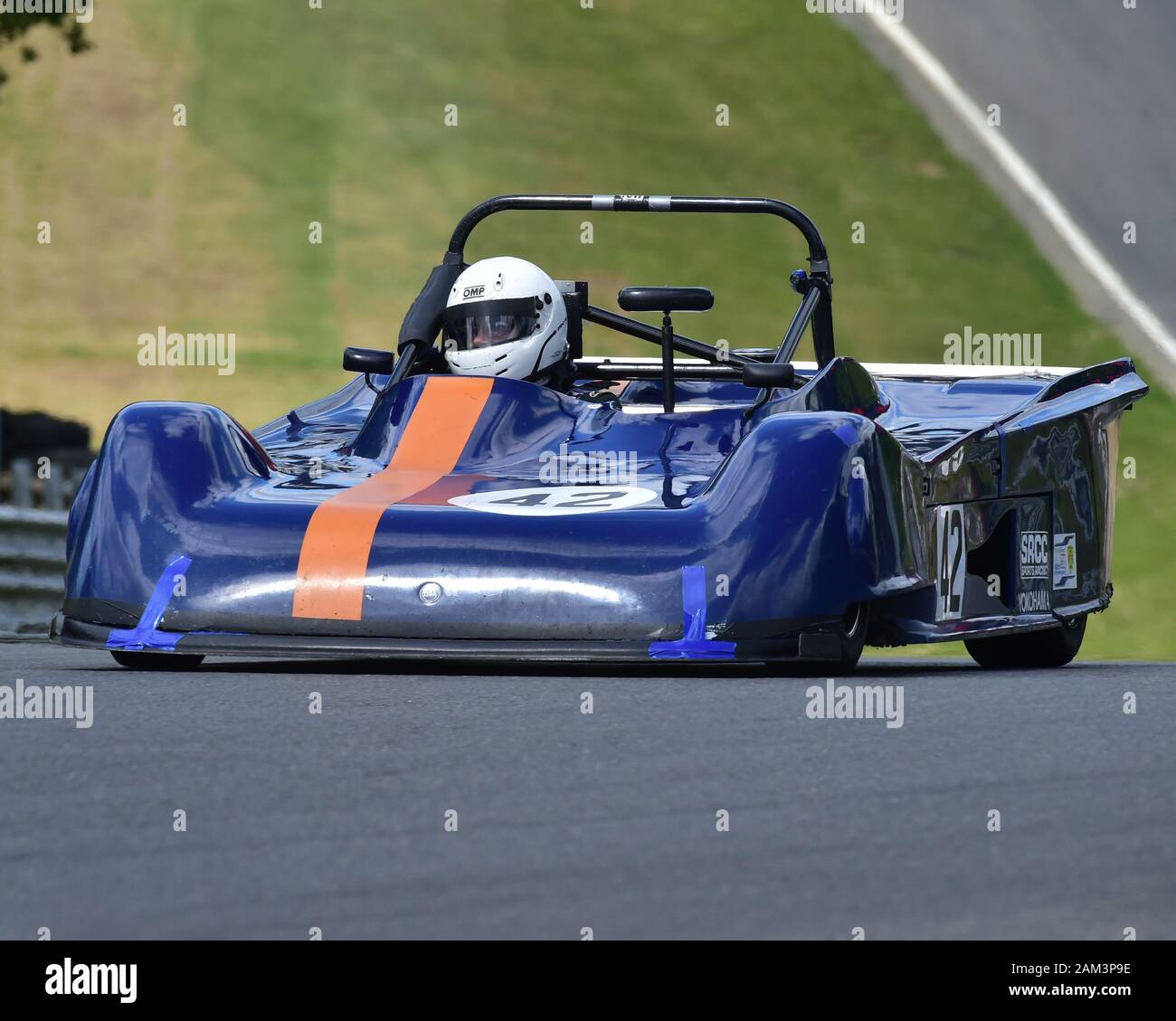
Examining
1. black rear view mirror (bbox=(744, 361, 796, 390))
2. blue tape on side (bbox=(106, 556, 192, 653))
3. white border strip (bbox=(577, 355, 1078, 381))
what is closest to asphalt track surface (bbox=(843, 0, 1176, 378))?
white border strip (bbox=(577, 355, 1078, 381))

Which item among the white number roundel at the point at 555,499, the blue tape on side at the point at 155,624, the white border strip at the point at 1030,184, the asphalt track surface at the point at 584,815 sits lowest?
the asphalt track surface at the point at 584,815

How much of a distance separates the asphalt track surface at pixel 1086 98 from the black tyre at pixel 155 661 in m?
15.6

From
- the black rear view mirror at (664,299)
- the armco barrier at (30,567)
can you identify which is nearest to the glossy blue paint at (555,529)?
the black rear view mirror at (664,299)

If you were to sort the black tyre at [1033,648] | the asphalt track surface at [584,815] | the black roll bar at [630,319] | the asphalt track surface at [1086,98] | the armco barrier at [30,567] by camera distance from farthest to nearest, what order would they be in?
the asphalt track surface at [1086,98]
the armco barrier at [30,567]
the black tyre at [1033,648]
the black roll bar at [630,319]
the asphalt track surface at [584,815]

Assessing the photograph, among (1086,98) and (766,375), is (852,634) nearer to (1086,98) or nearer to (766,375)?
(766,375)

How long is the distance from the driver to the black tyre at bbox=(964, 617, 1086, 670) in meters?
1.83

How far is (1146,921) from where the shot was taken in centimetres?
256

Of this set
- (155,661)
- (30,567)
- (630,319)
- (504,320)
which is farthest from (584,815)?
(30,567)

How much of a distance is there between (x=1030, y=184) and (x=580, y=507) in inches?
735

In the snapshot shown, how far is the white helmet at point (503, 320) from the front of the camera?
684cm

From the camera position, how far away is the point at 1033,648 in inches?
297

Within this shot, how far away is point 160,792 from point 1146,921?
161cm

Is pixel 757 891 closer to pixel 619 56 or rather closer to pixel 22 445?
pixel 22 445

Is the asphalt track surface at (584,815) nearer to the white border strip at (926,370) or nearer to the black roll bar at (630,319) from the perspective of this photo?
the black roll bar at (630,319)
